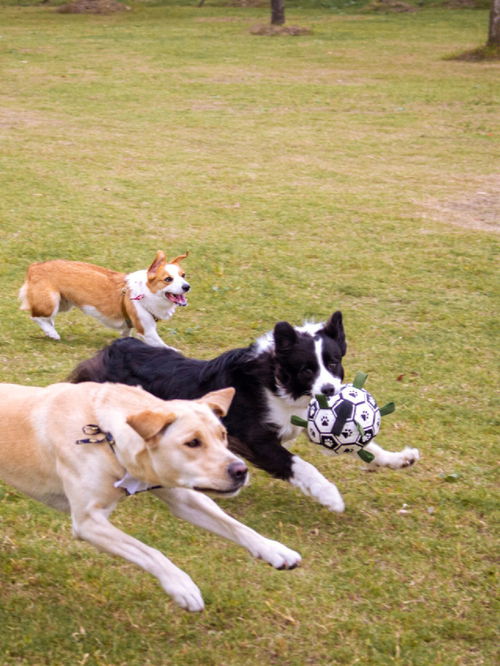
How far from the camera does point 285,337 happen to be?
199 inches

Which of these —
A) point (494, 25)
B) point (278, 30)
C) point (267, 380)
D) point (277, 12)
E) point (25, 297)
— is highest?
point (277, 12)

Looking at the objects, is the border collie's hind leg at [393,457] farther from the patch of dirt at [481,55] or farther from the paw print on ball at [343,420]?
the patch of dirt at [481,55]

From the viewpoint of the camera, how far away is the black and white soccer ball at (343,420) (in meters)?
4.84

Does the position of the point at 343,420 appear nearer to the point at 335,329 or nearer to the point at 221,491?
the point at 335,329

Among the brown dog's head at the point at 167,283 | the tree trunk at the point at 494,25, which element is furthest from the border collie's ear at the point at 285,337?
the tree trunk at the point at 494,25

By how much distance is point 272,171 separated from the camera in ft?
42.9

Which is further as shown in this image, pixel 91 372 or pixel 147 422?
pixel 91 372

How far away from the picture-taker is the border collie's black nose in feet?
11.7

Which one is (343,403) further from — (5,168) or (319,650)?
(5,168)

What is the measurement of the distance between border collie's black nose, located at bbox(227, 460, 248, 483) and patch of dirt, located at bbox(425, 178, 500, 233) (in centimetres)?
774

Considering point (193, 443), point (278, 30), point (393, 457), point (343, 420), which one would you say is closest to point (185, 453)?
point (193, 443)

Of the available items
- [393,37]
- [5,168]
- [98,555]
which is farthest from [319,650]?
[393,37]

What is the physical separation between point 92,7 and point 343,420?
99.7ft

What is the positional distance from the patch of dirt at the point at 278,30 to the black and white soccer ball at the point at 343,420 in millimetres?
23760
